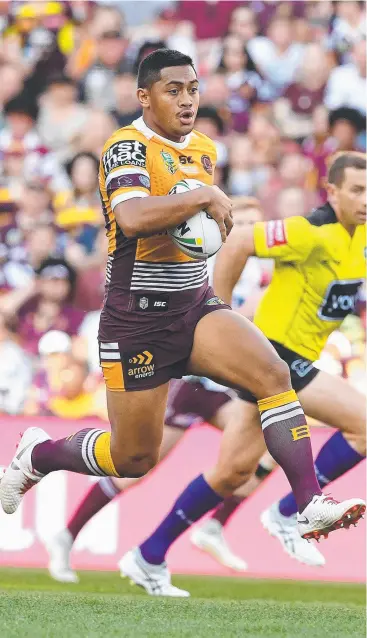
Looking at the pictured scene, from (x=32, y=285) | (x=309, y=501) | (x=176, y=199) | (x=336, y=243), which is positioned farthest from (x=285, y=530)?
(x=32, y=285)

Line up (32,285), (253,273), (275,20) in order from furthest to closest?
(275,20), (32,285), (253,273)

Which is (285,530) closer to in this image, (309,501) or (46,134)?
(309,501)

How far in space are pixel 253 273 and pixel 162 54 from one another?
14.7ft

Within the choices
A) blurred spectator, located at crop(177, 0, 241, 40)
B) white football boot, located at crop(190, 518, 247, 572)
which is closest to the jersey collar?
white football boot, located at crop(190, 518, 247, 572)

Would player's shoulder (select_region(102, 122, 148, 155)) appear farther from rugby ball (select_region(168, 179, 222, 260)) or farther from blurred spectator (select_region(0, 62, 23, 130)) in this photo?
blurred spectator (select_region(0, 62, 23, 130))

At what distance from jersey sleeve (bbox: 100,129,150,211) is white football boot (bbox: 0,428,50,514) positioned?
1493 mm

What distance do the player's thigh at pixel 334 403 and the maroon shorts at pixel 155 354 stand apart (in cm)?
162

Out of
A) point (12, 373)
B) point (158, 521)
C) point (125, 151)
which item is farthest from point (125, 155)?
point (12, 373)

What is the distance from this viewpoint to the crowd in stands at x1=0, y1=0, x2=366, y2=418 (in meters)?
11.5

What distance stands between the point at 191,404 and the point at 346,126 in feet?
18.2

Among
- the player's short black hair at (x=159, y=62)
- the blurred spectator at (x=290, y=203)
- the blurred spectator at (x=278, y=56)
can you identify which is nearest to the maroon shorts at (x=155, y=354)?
the player's short black hair at (x=159, y=62)

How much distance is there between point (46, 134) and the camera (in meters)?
14.5

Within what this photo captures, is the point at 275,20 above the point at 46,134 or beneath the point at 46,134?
above

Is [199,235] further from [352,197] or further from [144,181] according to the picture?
[352,197]
